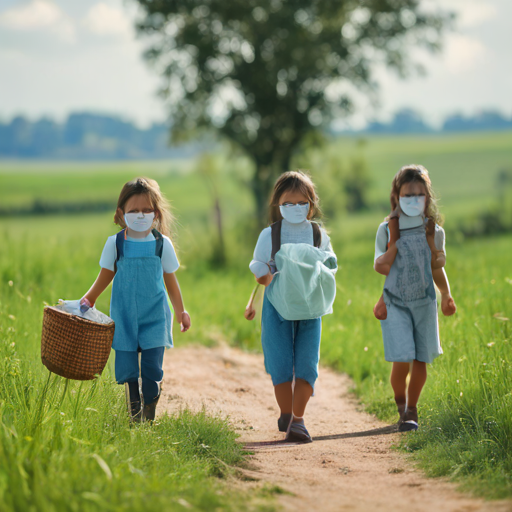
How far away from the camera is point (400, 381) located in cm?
532

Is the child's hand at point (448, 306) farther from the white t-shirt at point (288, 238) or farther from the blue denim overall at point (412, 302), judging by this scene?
the white t-shirt at point (288, 238)

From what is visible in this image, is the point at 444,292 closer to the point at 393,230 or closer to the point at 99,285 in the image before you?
the point at 393,230

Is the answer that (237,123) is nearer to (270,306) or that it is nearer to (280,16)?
(280,16)

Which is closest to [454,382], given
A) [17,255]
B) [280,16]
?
[17,255]

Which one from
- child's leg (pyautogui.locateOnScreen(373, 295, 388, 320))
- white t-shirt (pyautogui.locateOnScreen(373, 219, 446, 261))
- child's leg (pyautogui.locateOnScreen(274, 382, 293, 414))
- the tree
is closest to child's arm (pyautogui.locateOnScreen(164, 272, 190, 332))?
child's leg (pyautogui.locateOnScreen(274, 382, 293, 414))

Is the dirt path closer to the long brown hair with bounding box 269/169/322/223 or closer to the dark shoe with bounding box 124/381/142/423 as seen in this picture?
the dark shoe with bounding box 124/381/142/423

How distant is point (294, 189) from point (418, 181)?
997 millimetres

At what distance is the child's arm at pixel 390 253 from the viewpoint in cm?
518

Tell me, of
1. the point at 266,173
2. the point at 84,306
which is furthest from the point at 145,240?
the point at 266,173

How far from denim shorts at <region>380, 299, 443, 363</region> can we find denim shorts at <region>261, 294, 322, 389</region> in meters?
0.58

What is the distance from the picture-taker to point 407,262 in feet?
17.0

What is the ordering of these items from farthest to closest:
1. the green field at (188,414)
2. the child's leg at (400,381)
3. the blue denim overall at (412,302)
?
the child's leg at (400,381) → the blue denim overall at (412,302) → the green field at (188,414)

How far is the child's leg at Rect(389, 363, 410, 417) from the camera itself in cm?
529

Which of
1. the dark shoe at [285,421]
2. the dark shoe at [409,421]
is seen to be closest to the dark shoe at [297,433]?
the dark shoe at [285,421]
